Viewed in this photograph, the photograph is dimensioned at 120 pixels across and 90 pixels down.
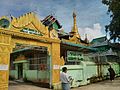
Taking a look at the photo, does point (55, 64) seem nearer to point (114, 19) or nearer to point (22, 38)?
Result: point (22, 38)

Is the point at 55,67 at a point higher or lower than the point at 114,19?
lower

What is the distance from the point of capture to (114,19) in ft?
73.5

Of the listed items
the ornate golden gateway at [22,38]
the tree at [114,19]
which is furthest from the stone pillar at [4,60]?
the tree at [114,19]

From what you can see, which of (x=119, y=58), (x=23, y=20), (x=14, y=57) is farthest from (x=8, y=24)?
(x=119, y=58)

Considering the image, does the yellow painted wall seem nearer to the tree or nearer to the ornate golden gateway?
the ornate golden gateway

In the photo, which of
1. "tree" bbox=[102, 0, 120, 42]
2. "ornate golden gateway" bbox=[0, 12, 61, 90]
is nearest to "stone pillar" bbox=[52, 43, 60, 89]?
"ornate golden gateway" bbox=[0, 12, 61, 90]

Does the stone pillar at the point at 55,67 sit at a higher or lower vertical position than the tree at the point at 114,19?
lower

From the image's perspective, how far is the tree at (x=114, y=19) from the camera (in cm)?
2086

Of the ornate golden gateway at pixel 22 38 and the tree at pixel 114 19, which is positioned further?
the tree at pixel 114 19

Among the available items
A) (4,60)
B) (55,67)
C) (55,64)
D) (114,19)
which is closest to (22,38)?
(4,60)

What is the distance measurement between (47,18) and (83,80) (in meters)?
12.7

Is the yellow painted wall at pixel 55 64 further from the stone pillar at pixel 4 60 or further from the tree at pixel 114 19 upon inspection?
the tree at pixel 114 19

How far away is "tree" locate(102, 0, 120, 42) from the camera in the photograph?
821 inches

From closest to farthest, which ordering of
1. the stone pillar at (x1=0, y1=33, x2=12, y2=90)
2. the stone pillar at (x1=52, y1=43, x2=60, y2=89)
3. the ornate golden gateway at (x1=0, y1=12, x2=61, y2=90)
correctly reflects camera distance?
the stone pillar at (x1=0, y1=33, x2=12, y2=90) → the ornate golden gateway at (x1=0, y1=12, x2=61, y2=90) → the stone pillar at (x1=52, y1=43, x2=60, y2=89)
